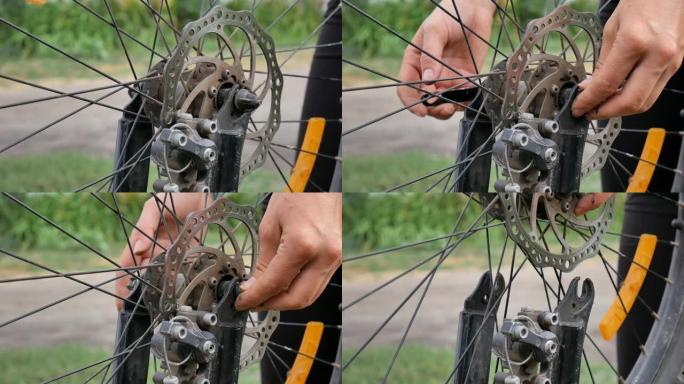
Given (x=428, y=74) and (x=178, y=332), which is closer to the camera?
(x=178, y=332)

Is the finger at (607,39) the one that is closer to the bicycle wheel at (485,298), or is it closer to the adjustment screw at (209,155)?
the bicycle wheel at (485,298)

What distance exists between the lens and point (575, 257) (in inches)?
48.0

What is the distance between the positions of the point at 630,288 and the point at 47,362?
1033mm

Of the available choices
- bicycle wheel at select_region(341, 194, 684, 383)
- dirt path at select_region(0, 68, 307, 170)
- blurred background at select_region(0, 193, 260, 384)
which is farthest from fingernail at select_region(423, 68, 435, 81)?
dirt path at select_region(0, 68, 307, 170)

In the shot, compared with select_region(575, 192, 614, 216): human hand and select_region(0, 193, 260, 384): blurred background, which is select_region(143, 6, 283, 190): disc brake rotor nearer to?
select_region(575, 192, 614, 216): human hand

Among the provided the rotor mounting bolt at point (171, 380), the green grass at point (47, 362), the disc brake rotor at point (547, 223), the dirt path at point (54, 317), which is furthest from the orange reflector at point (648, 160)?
the dirt path at point (54, 317)

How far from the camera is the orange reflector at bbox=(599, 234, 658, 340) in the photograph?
1391 millimetres

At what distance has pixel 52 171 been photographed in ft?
7.90

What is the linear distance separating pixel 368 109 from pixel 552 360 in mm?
517

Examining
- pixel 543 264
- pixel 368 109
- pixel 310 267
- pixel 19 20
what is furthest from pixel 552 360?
pixel 19 20

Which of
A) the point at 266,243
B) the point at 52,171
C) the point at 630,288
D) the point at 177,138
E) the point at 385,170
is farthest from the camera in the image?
the point at 52,171

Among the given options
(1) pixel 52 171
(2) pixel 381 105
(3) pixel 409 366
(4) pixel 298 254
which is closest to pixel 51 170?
(1) pixel 52 171

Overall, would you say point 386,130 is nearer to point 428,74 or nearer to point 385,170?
point 385,170

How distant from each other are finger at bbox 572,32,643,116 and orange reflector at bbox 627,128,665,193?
312 mm
